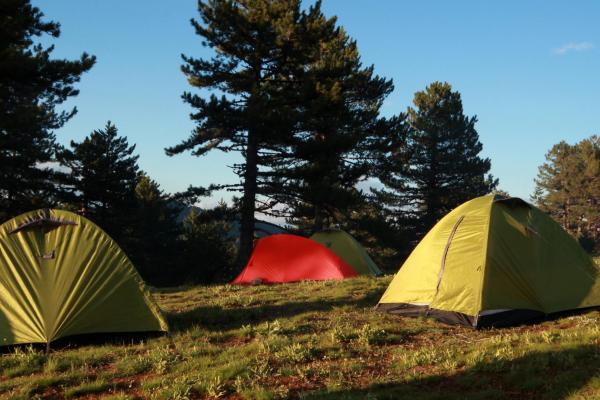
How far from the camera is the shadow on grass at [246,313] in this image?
943 cm

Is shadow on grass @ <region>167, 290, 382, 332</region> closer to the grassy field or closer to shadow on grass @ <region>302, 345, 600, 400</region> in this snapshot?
the grassy field

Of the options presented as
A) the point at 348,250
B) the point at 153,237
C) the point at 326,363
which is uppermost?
the point at 153,237

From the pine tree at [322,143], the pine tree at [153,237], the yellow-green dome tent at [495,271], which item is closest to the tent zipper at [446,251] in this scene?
the yellow-green dome tent at [495,271]

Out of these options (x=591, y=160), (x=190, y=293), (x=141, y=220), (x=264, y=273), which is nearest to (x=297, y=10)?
(x=264, y=273)

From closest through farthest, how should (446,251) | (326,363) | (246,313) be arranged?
(326,363)
(446,251)
(246,313)

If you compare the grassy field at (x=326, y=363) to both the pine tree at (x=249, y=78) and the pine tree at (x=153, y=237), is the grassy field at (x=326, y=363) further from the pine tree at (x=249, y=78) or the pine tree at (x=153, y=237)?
the pine tree at (x=153, y=237)

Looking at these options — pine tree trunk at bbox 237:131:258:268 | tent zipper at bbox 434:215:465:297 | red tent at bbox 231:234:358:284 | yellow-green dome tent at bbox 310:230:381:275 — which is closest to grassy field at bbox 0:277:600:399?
tent zipper at bbox 434:215:465:297

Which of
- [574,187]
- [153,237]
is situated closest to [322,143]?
[153,237]

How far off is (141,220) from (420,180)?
21472mm

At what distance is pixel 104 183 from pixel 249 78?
1621cm

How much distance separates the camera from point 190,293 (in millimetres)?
13898

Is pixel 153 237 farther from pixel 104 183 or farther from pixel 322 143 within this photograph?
pixel 322 143

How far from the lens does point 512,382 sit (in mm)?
5578

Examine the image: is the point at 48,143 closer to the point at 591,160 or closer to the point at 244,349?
the point at 244,349
